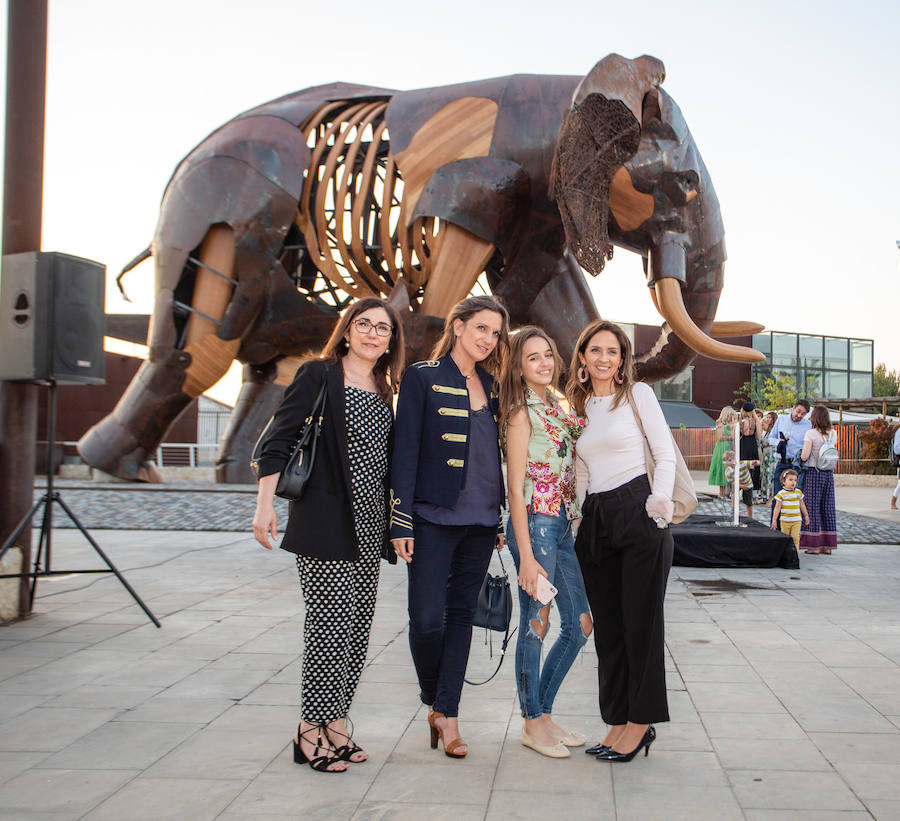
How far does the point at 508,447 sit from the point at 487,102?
7.42 meters

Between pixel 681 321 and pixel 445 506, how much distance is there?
Answer: 6.63 meters

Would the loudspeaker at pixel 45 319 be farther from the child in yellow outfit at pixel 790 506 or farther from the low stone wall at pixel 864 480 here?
the low stone wall at pixel 864 480

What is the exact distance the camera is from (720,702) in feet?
13.0

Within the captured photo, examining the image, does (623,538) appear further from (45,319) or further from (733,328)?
(733,328)

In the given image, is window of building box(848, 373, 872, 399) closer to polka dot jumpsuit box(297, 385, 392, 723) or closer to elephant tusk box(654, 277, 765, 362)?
elephant tusk box(654, 277, 765, 362)

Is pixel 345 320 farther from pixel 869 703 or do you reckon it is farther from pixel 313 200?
pixel 313 200

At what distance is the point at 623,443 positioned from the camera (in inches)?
133

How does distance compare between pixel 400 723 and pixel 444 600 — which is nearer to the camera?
pixel 444 600

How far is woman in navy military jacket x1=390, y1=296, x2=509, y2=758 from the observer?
10.6 feet

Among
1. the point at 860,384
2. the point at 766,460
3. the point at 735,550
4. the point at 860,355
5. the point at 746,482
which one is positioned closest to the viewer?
the point at 735,550

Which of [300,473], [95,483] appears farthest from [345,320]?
[95,483]

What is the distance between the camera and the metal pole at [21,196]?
5.45 meters

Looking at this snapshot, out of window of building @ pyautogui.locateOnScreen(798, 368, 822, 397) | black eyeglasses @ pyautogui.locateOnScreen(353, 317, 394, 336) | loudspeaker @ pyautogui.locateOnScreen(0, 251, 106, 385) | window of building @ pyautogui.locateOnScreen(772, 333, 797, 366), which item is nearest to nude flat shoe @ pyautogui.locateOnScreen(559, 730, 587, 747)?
black eyeglasses @ pyautogui.locateOnScreen(353, 317, 394, 336)

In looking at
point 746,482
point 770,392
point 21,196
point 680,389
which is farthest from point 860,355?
point 21,196
